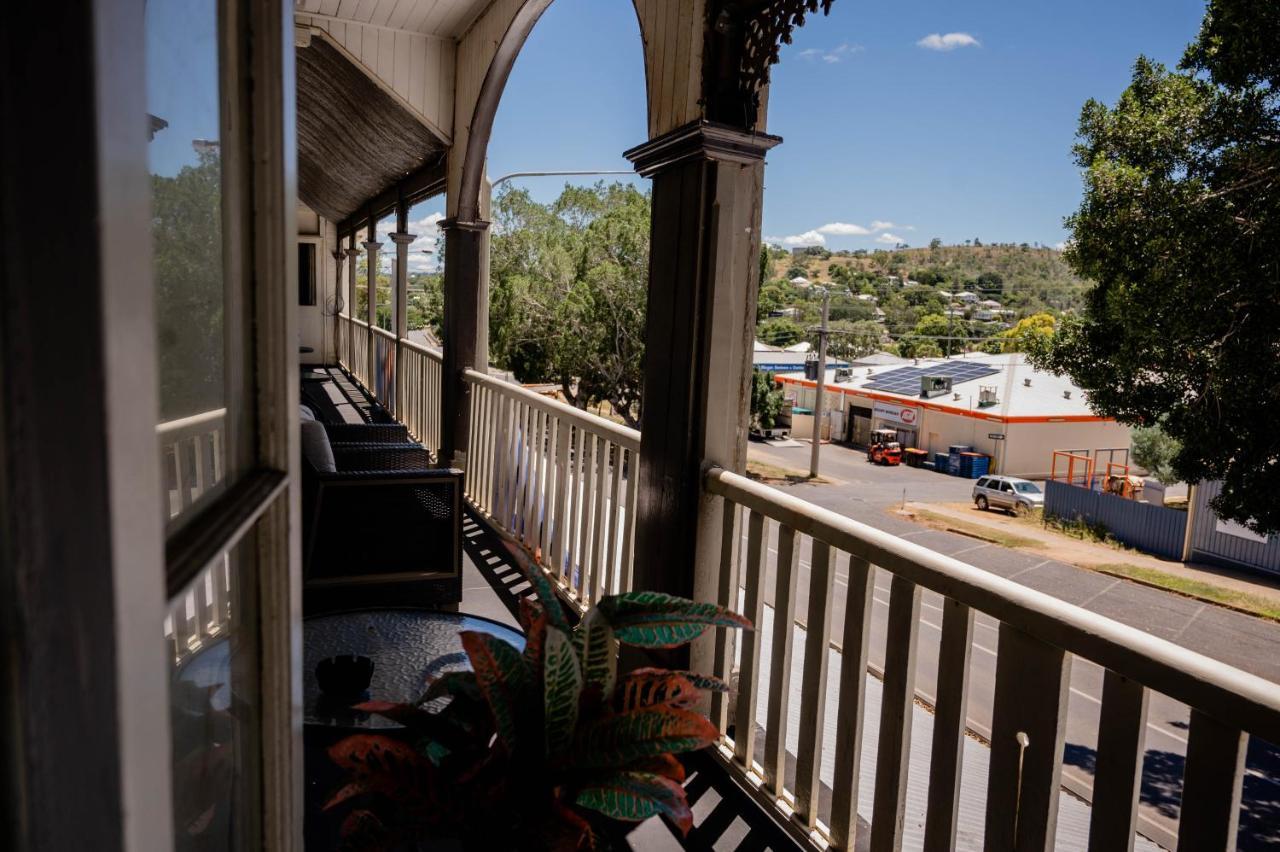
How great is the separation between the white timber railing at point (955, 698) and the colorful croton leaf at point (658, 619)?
1.48 feet

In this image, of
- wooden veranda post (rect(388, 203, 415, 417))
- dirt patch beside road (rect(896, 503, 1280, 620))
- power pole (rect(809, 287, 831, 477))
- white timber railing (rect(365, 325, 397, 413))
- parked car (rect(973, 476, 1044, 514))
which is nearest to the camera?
wooden veranda post (rect(388, 203, 415, 417))

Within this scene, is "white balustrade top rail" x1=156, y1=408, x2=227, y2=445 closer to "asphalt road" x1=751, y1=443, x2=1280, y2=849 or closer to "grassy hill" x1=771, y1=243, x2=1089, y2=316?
"asphalt road" x1=751, y1=443, x2=1280, y2=849

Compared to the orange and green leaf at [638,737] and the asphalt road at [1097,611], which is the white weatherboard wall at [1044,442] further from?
the orange and green leaf at [638,737]

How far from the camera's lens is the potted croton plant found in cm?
108

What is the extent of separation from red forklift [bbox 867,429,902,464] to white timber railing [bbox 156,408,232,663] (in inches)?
1743

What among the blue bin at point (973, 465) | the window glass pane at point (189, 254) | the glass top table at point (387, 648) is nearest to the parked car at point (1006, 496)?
the blue bin at point (973, 465)

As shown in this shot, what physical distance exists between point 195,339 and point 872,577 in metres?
1.45

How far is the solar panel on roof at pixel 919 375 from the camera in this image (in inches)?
1623

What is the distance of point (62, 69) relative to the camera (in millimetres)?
294

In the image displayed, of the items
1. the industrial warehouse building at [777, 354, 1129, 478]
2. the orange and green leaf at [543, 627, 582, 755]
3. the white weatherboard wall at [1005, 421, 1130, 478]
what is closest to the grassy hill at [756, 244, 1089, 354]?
the industrial warehouse building at [777, 354, 1129, 478]

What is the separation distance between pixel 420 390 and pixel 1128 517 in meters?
28.4

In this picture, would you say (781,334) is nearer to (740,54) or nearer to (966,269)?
(966,269)

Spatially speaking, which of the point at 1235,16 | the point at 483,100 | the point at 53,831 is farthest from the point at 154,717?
the point at 1235,16

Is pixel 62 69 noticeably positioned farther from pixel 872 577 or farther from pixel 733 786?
pixel 733 786
